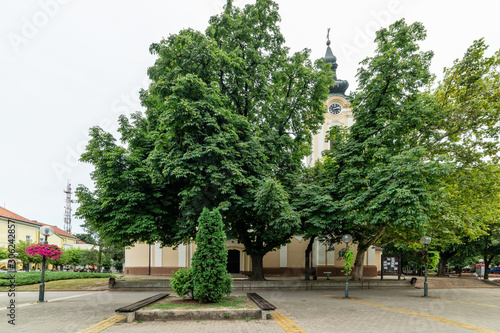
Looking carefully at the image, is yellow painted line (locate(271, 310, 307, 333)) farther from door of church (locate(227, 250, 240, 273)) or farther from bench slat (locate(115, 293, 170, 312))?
door of church (locate(227, 250, 240, 273))

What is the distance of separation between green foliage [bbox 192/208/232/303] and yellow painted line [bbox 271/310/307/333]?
1.77m

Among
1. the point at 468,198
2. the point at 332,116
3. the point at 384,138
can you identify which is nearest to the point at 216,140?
the point at 384,138

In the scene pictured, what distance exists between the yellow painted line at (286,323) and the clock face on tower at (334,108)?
25.6 metres

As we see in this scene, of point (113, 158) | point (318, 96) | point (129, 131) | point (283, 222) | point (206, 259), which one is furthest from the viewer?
point (318, 96)

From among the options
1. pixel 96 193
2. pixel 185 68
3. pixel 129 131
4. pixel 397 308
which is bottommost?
pixel 397 308

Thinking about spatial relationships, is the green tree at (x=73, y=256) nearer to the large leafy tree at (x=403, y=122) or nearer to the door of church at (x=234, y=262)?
the door of church at (x=234, y=262)

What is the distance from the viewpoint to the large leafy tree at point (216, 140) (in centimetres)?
1371

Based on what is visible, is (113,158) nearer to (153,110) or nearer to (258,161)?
(153,110)

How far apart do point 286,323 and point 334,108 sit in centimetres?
2697

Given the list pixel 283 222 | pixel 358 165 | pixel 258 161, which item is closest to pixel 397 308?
pixel 283 222

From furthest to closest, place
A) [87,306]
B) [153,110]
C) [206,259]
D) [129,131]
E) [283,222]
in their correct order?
1. [129,131]
2. [153,110]
3. [283,222]
4. [87,306]
5. [206,259]

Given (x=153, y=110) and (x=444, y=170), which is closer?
(x=444, y=170)

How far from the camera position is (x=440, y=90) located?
18672 millimetres

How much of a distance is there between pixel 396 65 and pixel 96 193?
16.1 metres
